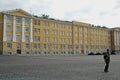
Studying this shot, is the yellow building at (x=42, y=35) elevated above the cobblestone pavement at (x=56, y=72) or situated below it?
above

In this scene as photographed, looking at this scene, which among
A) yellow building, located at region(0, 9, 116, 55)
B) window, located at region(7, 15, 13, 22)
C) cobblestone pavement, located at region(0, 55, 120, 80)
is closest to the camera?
cobblestone pavement, located at region(0, 55, 120, 80)

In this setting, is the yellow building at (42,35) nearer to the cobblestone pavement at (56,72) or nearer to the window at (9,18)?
the window at (9,18)

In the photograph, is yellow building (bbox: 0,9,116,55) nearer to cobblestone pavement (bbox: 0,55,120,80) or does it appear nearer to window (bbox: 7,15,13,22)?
window (bbox: 7,15,13,22)

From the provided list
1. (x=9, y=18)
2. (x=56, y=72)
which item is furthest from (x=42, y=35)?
(x=56, y=72)

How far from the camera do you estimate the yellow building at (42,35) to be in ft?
230

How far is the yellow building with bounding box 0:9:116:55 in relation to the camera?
70.0m

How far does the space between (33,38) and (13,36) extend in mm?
8842

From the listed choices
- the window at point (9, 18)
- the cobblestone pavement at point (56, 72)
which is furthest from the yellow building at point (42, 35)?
the cobblestone pavement at point (56, 72)

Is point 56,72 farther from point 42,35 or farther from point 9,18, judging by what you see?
point 42,35

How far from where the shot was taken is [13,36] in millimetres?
70438

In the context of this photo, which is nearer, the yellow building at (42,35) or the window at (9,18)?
the yellow building at (42,35)

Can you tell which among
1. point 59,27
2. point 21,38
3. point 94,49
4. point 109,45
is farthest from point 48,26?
point 109,45

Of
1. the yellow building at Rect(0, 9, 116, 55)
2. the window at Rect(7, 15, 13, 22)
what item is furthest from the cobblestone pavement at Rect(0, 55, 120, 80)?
the window at Rect(7, 15, 13, 22)

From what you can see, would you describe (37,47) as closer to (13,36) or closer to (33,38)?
(33,38)
